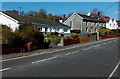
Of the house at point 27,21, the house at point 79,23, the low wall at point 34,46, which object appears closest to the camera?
the low wall at point 34,46

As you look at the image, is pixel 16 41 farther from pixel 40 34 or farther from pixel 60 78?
pixel 60 78

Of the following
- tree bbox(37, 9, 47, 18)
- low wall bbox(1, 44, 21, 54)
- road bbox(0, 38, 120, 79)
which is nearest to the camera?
road bbox(0, 38, 120, 79)

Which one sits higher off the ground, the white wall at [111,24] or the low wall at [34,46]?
the white wall at [111,24]

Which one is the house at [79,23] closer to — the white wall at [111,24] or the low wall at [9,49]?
the white wall at [111,24]

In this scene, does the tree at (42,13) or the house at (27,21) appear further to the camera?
the tree at (42,13)

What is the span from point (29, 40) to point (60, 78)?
1328 centimetres

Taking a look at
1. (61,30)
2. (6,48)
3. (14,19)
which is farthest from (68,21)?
(6,48)

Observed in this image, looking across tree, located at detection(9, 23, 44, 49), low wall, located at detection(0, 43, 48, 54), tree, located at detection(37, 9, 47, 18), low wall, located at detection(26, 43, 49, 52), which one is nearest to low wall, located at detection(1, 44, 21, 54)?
low wall, located at detection(0, 43, 48, 54)

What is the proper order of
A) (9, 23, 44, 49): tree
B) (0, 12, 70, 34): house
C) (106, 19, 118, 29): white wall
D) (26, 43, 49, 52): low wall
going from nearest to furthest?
(9, 23, 44, 49): tree, (26, 43, 49, 52): low wall, (0, 12, 70, 34): house, (106, 19, 118, 29): white wall

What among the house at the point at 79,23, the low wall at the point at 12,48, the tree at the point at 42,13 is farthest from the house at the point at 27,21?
the tree at the point at 42,13

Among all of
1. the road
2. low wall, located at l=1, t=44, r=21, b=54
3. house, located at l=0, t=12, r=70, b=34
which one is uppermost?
house, located at l=0, t=12, r=70, b=34

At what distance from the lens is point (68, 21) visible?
234ft

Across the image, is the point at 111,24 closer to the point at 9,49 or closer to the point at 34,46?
the point at 34,46

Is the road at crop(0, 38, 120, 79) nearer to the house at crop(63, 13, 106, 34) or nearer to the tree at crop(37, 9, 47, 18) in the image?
the house at crop(63, 13, 106, 34)
